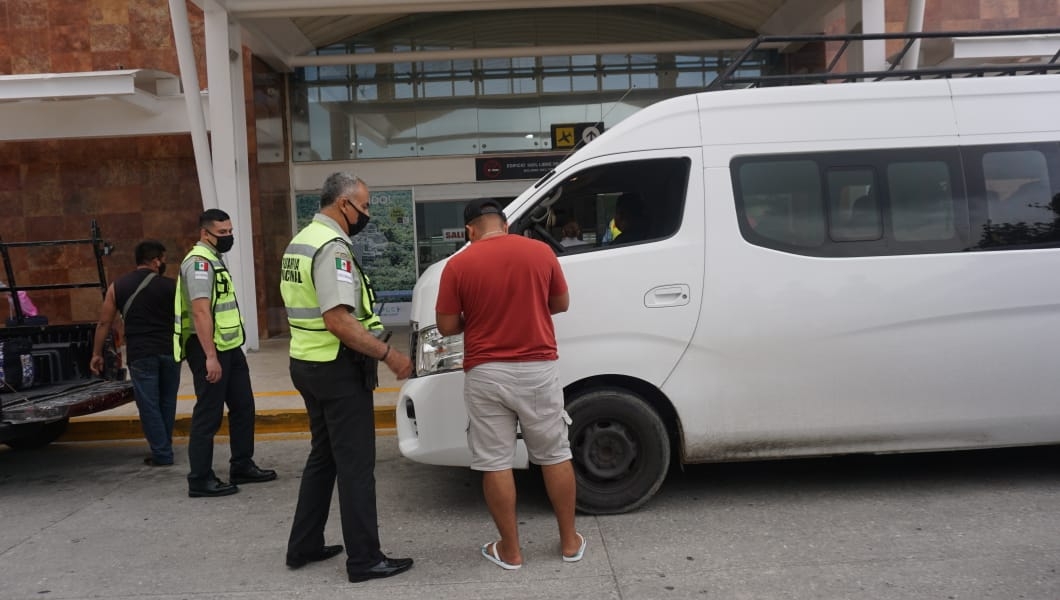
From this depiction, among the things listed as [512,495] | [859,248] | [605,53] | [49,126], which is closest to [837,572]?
[512,495]

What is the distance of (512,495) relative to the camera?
4.08 m

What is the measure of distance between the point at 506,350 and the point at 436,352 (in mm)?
942

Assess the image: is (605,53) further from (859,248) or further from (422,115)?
(859,248)

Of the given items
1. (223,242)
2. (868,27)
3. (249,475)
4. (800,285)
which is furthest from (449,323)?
(868,27)

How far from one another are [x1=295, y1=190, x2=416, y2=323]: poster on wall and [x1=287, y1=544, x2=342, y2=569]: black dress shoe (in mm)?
9764

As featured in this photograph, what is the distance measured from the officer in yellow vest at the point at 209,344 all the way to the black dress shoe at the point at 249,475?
0.04 metres

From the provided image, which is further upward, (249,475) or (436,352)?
(436,352)

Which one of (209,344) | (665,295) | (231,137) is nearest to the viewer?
(665,295)

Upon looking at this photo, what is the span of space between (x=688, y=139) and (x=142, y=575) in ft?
12.2

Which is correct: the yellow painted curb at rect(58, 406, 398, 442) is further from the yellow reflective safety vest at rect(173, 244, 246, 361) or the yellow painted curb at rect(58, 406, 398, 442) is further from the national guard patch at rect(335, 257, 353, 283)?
the national guard patch at rect(335, 257, 353, 283)

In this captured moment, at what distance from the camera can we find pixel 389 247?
1423cm

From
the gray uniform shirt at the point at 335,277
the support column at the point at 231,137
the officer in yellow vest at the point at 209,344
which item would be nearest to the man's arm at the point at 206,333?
the officer in yellow vest at the point at 209,344

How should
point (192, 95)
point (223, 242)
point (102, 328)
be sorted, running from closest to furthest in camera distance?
point (223, 242), point (102, 328), point (192, 95)

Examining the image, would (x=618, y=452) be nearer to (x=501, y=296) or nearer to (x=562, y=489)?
(x=562, y=489)
